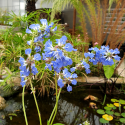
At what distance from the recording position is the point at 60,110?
42.6 inches

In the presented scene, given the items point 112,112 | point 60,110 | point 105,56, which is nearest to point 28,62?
point 105,56

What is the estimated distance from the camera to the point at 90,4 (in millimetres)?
1892

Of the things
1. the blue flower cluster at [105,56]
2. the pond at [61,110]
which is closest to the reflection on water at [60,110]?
the pond at [61,110]

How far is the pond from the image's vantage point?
3.09 ft

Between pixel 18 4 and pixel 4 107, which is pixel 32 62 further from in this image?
pixel 18 4

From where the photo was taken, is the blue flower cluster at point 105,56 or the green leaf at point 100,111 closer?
the blue flower cluster at point 105,56

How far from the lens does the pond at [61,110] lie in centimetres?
94

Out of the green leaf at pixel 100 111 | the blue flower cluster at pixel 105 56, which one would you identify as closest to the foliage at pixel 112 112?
the green leaf at pixel 100 111

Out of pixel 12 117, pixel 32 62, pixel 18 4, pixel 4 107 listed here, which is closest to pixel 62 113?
pixel 12 117

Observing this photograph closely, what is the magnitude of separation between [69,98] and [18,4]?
4647 millimetres

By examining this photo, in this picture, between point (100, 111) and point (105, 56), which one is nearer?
point (105, 56)

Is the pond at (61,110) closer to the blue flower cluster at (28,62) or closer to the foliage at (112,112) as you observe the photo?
the foliage at (112,112)

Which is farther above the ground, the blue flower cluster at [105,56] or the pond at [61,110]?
the blue flower cluster at [105,56]

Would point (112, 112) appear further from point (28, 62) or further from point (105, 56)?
point (28, 62)
